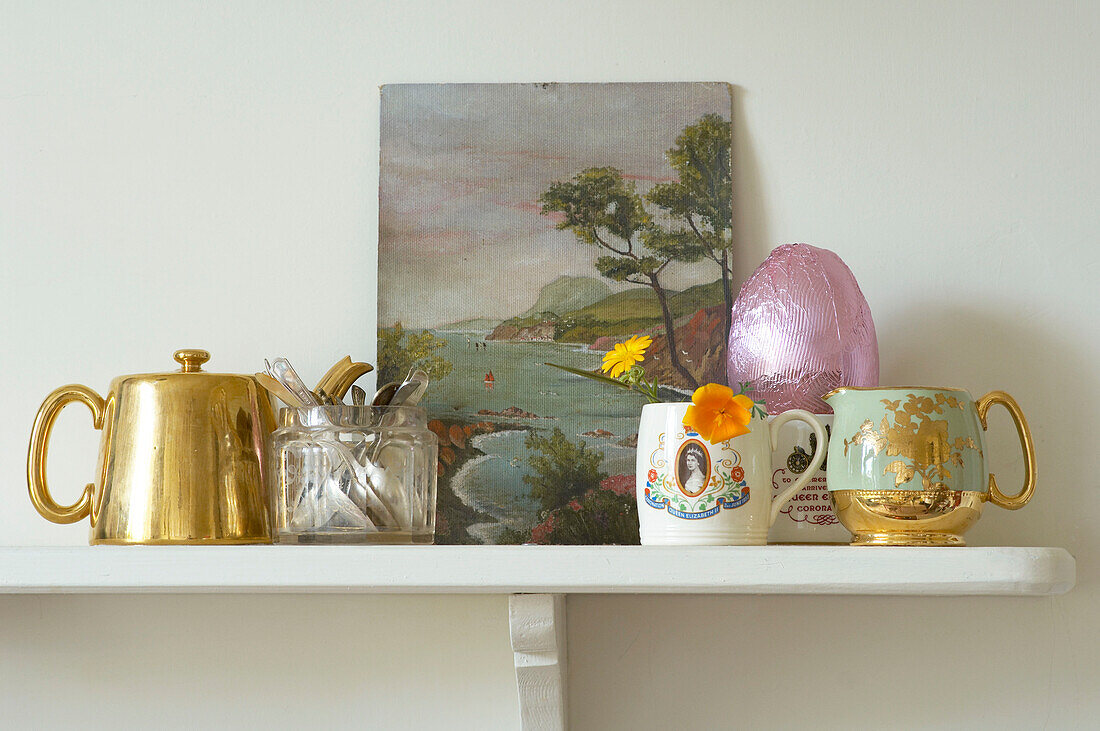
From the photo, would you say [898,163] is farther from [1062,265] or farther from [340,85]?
[340,85]

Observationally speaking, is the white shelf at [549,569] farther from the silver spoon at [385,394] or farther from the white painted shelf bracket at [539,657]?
the silver spoon at [385,394]

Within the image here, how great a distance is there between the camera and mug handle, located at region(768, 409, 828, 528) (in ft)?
2.31

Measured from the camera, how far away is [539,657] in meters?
0.72

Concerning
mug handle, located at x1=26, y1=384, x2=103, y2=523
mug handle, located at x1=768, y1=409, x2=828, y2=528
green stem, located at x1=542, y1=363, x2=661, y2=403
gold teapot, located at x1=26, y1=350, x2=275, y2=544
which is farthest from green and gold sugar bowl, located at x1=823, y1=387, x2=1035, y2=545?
mug handle, located at x1=26, y1=384, x2=103, y2=523

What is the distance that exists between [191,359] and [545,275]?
308mm

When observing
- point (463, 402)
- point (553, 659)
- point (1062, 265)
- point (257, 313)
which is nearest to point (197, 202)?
point (257, 313)

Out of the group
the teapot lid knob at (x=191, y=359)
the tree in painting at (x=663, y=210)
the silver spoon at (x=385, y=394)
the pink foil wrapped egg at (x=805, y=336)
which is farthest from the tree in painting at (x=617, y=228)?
the teapot lid knob at (x=191, y=359)

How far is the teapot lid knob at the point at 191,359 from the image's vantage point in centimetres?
78

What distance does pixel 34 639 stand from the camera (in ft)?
2.84

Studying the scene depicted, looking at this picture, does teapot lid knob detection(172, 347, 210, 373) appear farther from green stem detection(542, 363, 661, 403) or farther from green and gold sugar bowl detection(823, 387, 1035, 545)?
green and gold sugar bowl detection(823, 387, 1035, 545)

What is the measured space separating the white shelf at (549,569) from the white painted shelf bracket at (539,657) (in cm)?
3

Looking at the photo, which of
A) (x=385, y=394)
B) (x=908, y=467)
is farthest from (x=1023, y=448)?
(x=385, y=394)

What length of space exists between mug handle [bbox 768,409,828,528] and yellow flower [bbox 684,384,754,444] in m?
0.04

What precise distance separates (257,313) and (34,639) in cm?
35
